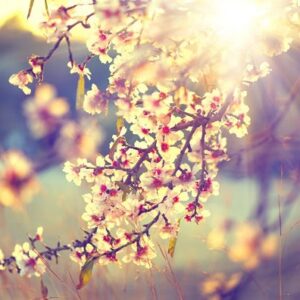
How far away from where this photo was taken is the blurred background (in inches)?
50.5

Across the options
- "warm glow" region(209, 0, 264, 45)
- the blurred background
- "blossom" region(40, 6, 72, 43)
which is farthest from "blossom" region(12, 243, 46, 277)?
"warm glow" region(209, 0, 264, 45)

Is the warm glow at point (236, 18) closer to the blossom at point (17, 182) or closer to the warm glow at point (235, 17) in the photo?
the warm glow at point (235, 17)

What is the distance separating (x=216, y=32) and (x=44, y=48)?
625 centimetres

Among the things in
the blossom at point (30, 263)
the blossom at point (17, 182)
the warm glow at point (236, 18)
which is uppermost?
the warm glow at point (236, 18)

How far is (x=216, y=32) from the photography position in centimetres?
150

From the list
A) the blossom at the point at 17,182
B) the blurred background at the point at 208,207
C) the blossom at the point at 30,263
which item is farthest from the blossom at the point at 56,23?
the blossom at the point at 30,263

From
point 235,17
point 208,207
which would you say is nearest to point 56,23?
point 235,17

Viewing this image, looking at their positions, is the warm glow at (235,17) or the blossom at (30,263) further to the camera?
the blossom at (30,263)

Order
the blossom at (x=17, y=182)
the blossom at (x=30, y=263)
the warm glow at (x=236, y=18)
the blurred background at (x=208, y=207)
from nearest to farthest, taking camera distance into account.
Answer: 1. the blossom at (x=17, y=182)
2. the blurred background at (x=208, y=207)
3. the warm glow at (x=236, y=18)
4. the blossom at (x=30, y=263)

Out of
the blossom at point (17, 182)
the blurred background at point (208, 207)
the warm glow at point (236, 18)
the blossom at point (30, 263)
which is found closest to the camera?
the blossom at point (17, 182)

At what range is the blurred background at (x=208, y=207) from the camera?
1282 mm

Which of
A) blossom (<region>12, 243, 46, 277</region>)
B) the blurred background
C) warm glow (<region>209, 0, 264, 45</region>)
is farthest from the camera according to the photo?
blossom (<region>12, 243, 46, 277</region>)

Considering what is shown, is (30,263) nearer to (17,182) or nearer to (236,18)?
(17,182)

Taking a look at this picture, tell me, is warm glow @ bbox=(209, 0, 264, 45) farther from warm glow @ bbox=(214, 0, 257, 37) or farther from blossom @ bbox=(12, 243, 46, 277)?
blossom @ bbox=(12, 243, 46, 277)
